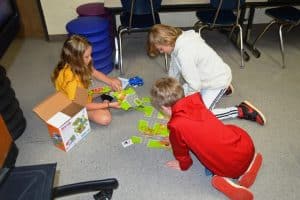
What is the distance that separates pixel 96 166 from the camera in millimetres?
1843

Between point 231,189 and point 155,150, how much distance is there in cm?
58

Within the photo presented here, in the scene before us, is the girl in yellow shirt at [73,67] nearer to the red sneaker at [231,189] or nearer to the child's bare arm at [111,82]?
the child's bare arm at [111,82]

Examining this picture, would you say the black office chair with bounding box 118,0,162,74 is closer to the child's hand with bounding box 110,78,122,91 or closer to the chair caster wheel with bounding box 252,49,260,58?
the child's hand with bounding box 110,78,122,91

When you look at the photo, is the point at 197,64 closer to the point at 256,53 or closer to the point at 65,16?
the point at 256,53

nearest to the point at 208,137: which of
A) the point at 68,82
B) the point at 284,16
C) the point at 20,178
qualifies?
the point at 20,178

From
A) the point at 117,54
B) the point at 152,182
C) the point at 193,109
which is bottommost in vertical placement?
the point at 152,182

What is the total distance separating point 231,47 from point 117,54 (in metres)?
1.25

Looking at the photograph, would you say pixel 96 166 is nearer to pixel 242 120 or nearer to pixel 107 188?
pixel 107 188

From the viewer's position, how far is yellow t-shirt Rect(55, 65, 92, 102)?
1911 millimetres

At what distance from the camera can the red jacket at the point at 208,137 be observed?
1.45m

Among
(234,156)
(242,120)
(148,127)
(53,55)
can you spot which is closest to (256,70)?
(242,120)

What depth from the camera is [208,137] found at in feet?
4.79

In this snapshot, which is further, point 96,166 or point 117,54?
point 117,54

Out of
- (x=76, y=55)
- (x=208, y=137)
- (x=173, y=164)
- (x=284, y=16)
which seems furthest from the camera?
(x=284, y=16)
